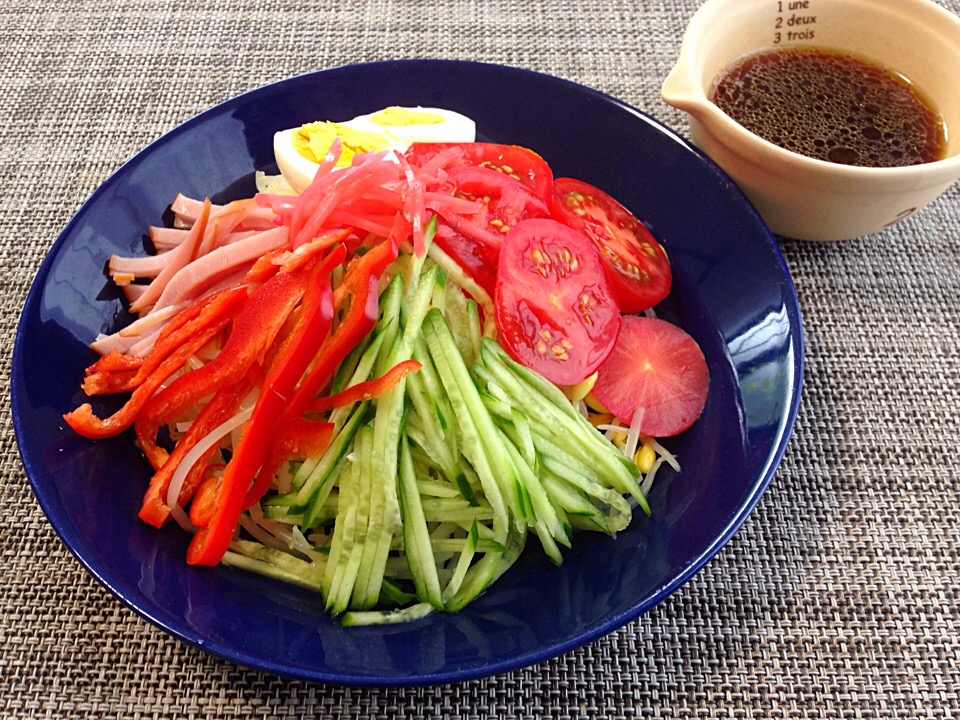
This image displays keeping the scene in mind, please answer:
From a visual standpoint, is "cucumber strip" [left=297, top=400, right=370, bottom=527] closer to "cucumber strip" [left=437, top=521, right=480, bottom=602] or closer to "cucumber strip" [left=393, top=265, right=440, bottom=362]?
"cucumber strip" [left=393, top=265, right=440, bottom=362]

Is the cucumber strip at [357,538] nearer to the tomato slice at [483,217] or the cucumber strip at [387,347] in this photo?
the cucumber strip at [387,347]

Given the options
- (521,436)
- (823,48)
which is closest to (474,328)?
(521,436)

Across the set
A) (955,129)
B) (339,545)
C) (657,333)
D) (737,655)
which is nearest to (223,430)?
(339,545)

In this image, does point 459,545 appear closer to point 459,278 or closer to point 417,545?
point 417,545

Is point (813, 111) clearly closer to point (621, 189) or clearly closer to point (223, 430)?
point (621, 189)

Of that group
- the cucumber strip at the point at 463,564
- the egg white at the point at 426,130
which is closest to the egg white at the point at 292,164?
the egg white at the point at 426,130
